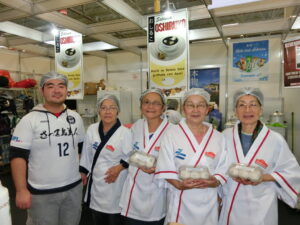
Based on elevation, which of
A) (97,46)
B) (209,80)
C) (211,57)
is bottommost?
(209,80)

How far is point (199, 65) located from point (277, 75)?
166cm

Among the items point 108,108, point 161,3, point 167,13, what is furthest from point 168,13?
point 108,108

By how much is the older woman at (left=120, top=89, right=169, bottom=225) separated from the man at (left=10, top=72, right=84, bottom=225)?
0.44m

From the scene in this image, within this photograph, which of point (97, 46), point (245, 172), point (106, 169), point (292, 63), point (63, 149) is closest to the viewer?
point (245, 172)

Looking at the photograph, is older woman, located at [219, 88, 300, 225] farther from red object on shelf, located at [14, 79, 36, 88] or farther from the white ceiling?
red object on shelf, located at [14, 79, 36, 88]

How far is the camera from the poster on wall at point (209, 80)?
16.2 ft

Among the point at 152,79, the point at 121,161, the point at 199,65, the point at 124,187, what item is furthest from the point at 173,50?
the point at 199,65

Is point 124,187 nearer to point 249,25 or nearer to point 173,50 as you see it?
point 173,50

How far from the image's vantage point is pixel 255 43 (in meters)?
4.66

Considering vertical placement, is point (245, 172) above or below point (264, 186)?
above

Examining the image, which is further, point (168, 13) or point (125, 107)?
point (125, 107)

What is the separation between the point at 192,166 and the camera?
4.46 ft

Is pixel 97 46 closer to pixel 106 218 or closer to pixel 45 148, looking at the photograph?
pixel 45 148

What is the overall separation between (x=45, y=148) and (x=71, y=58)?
2.41m
